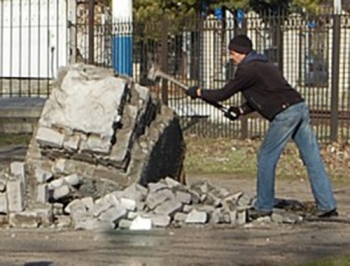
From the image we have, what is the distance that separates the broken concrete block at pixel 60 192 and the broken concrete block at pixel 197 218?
1.29 metres

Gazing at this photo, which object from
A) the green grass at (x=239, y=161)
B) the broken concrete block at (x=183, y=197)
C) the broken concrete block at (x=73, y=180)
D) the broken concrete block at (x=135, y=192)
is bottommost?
the green grass at (x=239, y=161)

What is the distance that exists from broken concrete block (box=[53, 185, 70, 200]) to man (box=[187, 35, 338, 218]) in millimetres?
1575

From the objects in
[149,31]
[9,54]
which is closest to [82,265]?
[149,31]

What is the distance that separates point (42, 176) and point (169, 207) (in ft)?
4.47

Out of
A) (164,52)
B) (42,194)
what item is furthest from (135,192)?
(164,52)

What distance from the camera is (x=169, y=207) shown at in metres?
11.3

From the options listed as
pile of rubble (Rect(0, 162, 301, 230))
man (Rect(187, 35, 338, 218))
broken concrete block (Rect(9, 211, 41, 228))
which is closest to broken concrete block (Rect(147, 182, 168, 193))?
pile of rubble (Rect(0, 162, 301, 230))

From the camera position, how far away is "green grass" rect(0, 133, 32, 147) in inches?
794

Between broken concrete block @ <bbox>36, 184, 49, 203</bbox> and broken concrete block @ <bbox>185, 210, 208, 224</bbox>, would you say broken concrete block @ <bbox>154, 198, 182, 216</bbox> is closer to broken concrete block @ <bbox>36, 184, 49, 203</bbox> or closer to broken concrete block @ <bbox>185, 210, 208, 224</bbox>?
broken concrete block @ <bbox>185, 210, 208, 224</bbox>

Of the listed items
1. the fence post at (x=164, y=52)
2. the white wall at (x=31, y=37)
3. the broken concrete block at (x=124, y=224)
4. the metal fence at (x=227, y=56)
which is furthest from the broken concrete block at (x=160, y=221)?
the white wall at (x=31, y=37)

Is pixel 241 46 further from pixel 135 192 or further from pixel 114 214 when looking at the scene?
pixel 114 214

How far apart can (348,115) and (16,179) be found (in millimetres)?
10470

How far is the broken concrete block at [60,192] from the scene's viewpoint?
11.5 m

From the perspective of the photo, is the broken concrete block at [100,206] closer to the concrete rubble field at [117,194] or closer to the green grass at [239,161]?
the concrete rubble field at [117,194]
